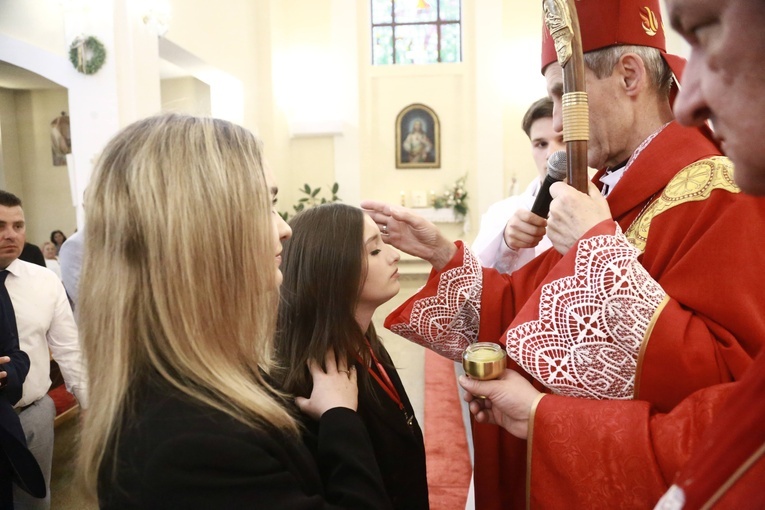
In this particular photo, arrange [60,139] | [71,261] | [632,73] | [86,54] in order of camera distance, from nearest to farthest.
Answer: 1. [632,73]
2. [71,261]
3. [86,54]
4. [60,139]

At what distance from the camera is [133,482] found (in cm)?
92

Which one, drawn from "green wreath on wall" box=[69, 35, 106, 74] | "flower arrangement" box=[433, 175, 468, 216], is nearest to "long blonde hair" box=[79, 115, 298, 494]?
"green wreath on wall" box=[69, 35, 106, 74]

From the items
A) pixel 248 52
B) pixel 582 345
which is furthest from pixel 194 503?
pixel 248 52

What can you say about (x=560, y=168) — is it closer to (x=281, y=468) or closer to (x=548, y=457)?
(x=548, y=457)

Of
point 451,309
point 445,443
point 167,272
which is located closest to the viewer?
point 167,272

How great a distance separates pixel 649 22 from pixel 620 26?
0.11m

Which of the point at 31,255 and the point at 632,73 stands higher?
the point at 632,73

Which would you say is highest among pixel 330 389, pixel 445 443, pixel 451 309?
pixel 451 309

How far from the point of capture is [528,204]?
3.57 meters

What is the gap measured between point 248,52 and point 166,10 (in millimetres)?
4020

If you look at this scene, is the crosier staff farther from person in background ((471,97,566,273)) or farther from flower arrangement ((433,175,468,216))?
flower arrangement ((433,175,468,216))

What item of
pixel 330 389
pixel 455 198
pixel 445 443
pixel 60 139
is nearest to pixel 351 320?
pixel 330 389

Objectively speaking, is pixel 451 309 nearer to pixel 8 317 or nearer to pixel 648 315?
pixel 648 315

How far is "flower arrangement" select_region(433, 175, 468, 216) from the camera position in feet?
39.4
